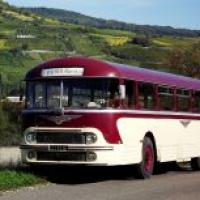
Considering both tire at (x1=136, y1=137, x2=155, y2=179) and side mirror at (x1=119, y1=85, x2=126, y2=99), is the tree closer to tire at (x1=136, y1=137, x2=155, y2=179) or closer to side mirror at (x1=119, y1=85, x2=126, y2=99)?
tire at (x1=136, y1=137, x2=155, y2=179)

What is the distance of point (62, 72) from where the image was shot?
54.8ft

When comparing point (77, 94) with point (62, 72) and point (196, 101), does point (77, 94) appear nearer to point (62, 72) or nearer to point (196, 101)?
point (62, 72)

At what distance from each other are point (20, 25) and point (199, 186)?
217 feet

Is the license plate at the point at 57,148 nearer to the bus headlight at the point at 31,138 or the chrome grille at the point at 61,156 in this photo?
the chrome grille at the point at 61,156

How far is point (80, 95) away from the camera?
16.7 m

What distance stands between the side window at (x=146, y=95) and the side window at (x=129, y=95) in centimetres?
39

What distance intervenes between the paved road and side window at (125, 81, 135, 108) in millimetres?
1697

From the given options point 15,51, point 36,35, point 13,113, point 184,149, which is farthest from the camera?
point 36,35

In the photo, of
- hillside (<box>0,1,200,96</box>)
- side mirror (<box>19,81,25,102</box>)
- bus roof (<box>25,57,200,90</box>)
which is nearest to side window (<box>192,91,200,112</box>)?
bus roof (<box>25,57,200,90</box>)

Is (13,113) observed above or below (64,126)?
below

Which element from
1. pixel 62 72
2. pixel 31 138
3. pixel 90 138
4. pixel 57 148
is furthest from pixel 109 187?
pixel 62 72

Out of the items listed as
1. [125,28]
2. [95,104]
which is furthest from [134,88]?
[125,28]

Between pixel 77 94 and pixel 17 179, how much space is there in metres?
2.41

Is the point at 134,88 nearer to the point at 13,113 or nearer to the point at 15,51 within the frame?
the point at 13,113
